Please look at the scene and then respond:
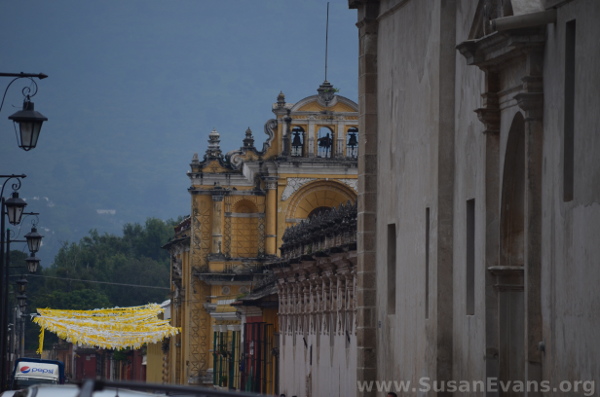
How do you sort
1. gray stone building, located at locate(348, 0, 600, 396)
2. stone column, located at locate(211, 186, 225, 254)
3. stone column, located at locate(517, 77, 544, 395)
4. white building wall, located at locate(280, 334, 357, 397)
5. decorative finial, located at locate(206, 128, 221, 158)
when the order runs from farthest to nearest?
decorative finial, located at locate(206, 128, 221, 158) < stone column, located at locate(211, 186, 225, 254) < white building wall, located at locate(280, 334, 357, 397) < stone column, located at locate(517, 77, 544, 395) < gray stone building, located at locate(348, 0, 600, 396)

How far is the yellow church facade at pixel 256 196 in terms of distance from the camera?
66.9m

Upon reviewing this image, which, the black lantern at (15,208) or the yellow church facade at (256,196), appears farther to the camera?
the yellow church facade at (256,196)

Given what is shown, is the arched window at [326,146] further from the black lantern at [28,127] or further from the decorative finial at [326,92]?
the black lantern at [28,127]

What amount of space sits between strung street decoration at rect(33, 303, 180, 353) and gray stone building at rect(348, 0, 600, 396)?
35.3m

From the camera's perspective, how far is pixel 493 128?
706 inches

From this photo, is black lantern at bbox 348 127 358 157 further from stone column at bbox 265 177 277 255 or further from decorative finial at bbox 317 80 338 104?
stone column at bbox 265 177 277 255

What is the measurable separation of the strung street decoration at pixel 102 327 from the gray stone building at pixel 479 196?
35261mm

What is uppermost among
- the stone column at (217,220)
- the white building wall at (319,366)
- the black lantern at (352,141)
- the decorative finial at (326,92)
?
the decorative finial at (326,92)

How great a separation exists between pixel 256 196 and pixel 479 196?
165ft

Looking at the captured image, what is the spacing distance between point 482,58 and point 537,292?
2907 millimetres

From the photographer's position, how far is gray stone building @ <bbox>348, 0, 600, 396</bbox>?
1468cm

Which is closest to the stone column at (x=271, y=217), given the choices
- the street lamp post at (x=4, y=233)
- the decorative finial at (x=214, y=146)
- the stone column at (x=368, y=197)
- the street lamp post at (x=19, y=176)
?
the decorative finial at (x=214, y=146)

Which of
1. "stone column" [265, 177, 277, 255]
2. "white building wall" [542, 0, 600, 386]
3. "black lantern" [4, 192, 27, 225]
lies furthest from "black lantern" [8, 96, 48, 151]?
"stone column" [265, 177, 277, 255]

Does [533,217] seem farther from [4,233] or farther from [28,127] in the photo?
[4,233]
